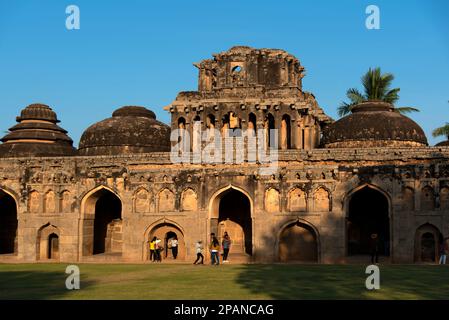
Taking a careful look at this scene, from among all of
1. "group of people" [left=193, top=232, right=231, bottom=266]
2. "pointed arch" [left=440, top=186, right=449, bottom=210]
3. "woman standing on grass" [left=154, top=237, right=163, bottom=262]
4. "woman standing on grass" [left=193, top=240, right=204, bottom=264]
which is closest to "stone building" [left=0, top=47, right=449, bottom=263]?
"pointed arch" [left=440, top=186, right=449, bottom=210]

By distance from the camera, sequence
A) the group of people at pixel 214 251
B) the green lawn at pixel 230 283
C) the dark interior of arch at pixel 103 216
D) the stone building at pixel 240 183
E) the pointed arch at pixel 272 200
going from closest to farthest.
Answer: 1. the green lawn at pixel 230 283
2. the group of people at pixel 214 251
3. the stone building at pixel 240 183
4. the pointed arch at pixel 272 200
5. the dark interior of arch at pixel 103 216

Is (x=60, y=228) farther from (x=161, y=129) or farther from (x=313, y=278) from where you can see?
(x=313, y=278)

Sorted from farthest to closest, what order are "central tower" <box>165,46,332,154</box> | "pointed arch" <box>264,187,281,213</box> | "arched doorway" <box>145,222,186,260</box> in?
"central tower" <box>165,46,332,154</box>
"arched doorway" <box>145,222,186,260</box>
"pointed arch" <box>264,187,281,213</box>

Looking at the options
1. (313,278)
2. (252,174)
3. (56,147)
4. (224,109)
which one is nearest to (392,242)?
(252,174)

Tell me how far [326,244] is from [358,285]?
12552mm

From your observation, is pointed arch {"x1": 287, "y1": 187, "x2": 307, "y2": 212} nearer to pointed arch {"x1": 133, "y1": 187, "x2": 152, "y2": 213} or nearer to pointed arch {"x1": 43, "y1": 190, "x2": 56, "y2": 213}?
pointed arch {"x1": 133, "y1": 187, "x2": 152, "y2": 213}

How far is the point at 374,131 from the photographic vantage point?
1625 inches

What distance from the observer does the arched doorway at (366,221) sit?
36.3 meters

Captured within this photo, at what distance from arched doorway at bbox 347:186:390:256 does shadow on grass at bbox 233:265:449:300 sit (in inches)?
328

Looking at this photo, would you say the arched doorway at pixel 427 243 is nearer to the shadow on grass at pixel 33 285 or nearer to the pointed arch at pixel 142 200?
the pointed arch at pixel 142 200

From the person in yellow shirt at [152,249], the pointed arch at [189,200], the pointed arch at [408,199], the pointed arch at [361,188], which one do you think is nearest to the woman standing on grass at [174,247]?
the person in yellow shirt at [152,249]

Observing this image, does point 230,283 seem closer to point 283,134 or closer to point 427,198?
point 427,198

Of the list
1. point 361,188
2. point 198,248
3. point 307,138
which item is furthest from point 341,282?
point 307,138

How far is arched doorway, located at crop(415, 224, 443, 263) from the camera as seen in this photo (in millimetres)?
32125
